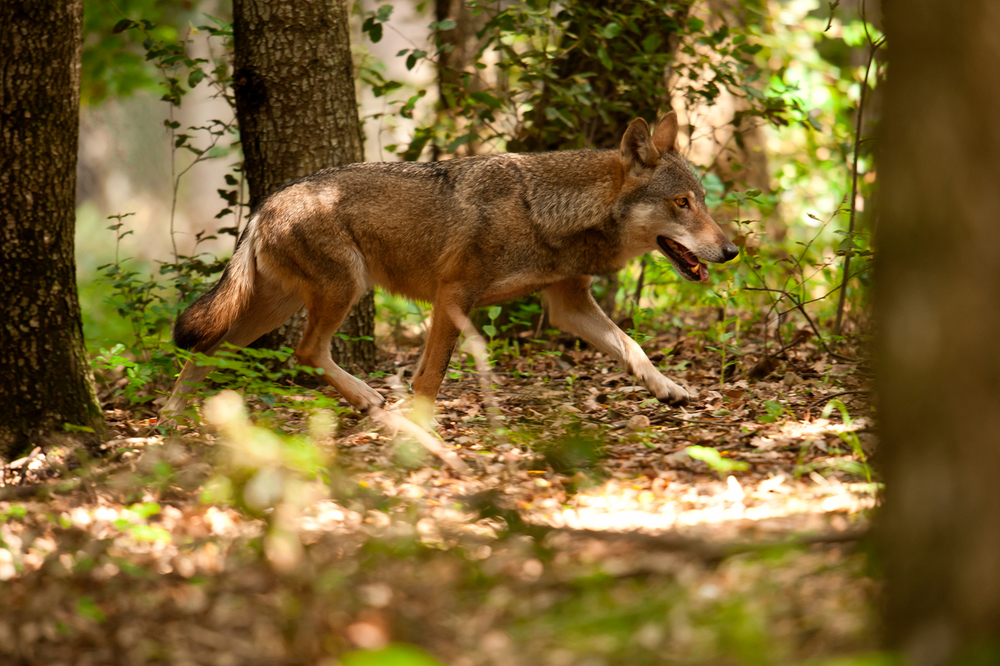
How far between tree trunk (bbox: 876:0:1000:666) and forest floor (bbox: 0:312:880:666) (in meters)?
0.31

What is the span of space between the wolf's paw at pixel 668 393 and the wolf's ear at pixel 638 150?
1.55 metres

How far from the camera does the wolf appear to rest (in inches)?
217

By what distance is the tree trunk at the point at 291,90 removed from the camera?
6.04 metres

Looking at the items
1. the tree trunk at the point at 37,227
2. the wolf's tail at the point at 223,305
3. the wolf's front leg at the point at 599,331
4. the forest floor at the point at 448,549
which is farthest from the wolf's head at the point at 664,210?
the tree trunk at the point at 37,227

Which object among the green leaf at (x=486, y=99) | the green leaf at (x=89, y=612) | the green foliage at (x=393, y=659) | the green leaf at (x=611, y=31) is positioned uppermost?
the green leaf at (x=611, y=31)

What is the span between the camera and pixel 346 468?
381cm

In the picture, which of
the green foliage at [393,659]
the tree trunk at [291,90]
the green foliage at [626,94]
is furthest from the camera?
the green foliage at [626,94]

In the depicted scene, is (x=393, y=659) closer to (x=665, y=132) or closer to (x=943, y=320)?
(x=943, y=320)

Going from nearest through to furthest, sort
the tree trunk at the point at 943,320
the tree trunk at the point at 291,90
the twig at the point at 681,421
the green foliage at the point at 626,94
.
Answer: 1. the tree trunk at the point at 943,320
2. the twig at the point at 681,421
3. the tree trunk at the point at 291,90
4. the green foliage at the point at 626,94

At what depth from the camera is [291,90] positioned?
20.0ft

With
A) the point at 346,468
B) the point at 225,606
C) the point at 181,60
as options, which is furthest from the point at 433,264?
the point at 225,606

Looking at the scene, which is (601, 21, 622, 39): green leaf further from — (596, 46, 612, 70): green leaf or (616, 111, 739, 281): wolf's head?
(616, 111, 739, 281): wolf's head

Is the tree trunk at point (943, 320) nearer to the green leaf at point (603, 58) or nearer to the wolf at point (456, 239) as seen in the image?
the wolf at point (456, 239)

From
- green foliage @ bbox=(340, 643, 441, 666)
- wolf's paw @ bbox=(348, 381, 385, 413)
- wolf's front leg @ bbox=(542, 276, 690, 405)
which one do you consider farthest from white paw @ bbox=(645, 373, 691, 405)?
→ green foliage @ bbox=(340, 643, 441, 666)
